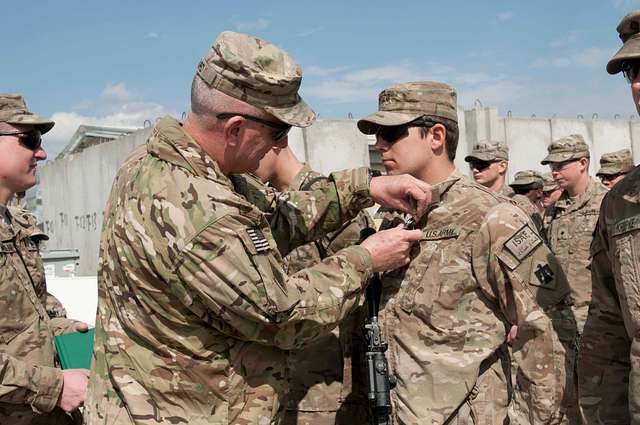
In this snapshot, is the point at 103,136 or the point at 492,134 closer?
the point at 492,134

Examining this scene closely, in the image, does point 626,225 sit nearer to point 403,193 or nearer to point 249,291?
point 403,193

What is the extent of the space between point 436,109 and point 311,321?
4.45 ft

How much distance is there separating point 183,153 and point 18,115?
1.96m

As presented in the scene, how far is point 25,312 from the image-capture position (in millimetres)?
3598

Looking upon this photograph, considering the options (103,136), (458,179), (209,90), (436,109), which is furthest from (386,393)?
(103,136)

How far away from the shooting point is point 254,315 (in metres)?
2.20

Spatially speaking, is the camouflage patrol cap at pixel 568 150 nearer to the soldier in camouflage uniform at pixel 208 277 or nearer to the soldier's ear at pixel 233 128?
the soldier in camouflage uniform at pixel 208 277

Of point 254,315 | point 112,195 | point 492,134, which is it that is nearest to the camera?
point 254,315

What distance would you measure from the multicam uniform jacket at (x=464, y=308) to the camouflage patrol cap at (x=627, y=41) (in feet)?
2.73

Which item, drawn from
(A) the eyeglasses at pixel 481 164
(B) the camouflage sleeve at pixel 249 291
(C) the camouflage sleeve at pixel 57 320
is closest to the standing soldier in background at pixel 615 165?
(A) the eyeglasses at pixel 481 164

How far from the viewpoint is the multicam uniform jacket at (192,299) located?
219 cm

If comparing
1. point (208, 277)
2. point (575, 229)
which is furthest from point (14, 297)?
point (575, 229)

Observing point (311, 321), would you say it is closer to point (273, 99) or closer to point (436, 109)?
point (273, 99)

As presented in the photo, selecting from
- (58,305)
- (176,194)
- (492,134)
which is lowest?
(58,305)
